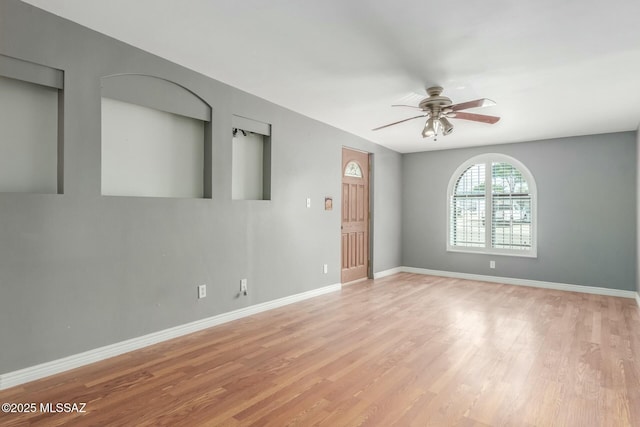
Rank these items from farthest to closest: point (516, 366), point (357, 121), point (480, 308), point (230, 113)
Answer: point (357, 121) < point (480, 308) < point (230, 113) < point (516, 366)

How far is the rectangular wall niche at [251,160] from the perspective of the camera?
406 cm

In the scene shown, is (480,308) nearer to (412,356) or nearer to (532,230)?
(412,356)

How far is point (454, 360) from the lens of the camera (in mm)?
2889

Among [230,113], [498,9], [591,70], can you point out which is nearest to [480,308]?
[591,70]

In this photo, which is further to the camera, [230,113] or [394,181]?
[394,181]

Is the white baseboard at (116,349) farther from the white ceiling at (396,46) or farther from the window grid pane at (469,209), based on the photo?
the window grid pane at (469,209)

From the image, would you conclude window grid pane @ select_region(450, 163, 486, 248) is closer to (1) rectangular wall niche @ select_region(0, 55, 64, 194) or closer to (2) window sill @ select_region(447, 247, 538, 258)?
(2) window sill @ select_region(447, 247, 538, 258)

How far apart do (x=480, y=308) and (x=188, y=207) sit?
148 inches

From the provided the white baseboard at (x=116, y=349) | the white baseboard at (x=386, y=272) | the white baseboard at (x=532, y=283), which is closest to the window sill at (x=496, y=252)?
the white baseboard at (x=532, y=283)

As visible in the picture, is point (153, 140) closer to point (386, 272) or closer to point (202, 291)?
point (202, 291)

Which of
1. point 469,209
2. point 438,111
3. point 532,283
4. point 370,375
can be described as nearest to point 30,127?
point 370,375

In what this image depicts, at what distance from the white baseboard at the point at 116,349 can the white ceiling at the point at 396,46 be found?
247 cm

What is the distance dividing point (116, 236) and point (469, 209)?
5.94m

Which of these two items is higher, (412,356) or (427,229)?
(427,229)
